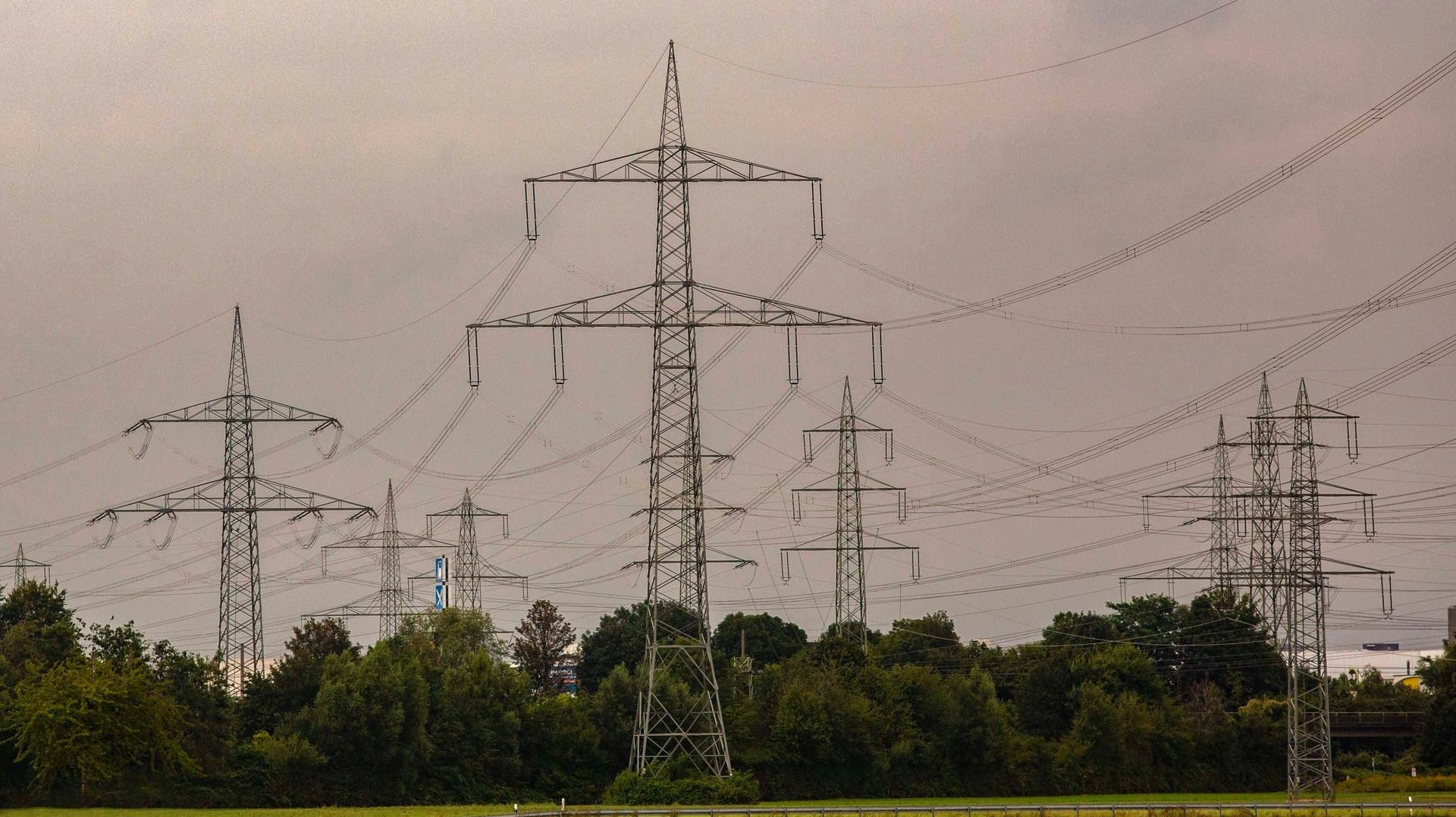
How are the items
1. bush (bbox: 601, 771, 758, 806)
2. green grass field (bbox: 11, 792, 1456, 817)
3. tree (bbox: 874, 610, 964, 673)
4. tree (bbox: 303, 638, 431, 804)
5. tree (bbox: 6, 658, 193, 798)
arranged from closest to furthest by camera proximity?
1. green grass field (bbox: 11, 792, 1456, 817)
2. bush (bbox: 601, 771, 758, 806)
3. tree (bbox: 6, 658, 193, 798)
4. tree (bbox: 303, 638, 431, 804)
5. tree (bbox: 874, 610, 964, 673)

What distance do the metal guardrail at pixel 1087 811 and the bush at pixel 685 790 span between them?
2525 mm

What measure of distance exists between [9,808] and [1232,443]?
91910 mm

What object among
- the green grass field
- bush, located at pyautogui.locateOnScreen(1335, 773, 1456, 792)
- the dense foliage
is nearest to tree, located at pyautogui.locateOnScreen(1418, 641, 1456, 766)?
the dense foliage

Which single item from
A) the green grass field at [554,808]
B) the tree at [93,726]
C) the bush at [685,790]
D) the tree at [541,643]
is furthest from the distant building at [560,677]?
the bush at [685,790]

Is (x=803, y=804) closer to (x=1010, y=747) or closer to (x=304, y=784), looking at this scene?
(x=1010, y=747)

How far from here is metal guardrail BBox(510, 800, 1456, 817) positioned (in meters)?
69.1

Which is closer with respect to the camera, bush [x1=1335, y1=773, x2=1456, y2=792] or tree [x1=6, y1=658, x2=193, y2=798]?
tree [x1=6, y1=658, x2=193, y2=798]

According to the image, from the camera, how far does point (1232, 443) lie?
130375 millimetres

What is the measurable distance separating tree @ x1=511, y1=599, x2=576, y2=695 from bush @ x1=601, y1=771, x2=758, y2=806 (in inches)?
3643

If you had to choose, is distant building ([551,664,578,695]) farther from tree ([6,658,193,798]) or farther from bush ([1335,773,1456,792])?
bush ([1335,773,1456,792])

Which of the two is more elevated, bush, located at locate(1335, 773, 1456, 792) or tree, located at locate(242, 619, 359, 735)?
tree, located at locate(242, 619, 359, 735)

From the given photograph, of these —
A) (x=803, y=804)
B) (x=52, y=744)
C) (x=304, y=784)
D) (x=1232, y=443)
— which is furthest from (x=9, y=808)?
(x=1232, y=443)

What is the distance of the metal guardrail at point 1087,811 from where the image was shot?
69.1 m

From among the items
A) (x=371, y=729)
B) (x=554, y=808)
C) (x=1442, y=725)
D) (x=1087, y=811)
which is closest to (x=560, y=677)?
(x=371, y=729)
